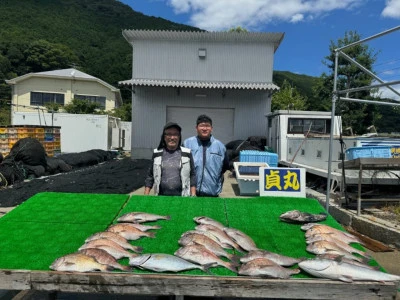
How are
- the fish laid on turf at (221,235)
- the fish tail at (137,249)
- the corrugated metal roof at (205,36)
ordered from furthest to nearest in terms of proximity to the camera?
1. the corrugated metal roof at (205,36)
2. the fish laid on turf at (221,235)
3. the fish tail at (137,249)

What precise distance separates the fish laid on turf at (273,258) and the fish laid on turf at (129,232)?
0.93 m

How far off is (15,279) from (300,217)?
2.61 metres

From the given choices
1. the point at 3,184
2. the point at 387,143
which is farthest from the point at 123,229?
the point at 3,184

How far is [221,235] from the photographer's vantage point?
10.0ft

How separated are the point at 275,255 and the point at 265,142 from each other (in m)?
13.3

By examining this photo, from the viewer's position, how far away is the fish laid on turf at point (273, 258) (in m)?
2.61

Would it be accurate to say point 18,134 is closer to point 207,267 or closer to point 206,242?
point 206,242

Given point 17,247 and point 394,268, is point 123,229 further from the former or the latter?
point 394,268

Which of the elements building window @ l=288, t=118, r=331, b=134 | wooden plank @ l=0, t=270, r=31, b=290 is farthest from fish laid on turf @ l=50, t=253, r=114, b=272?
building window @ l=288, t=118, r=331, b=134

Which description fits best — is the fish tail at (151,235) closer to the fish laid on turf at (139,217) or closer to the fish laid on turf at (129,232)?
the fish laid on turf at (129,232)

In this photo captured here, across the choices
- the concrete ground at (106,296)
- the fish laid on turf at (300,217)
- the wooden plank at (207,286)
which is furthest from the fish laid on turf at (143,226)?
the fish laid on turf at (300,217)

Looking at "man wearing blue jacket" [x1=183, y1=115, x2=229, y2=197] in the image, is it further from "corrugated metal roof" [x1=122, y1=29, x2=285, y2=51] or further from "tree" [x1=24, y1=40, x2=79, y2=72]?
"tree" [x1=24, y1=40, x2=79, y2=72]

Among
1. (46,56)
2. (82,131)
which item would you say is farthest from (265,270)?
(46,56)

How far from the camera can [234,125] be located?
17.5 m
